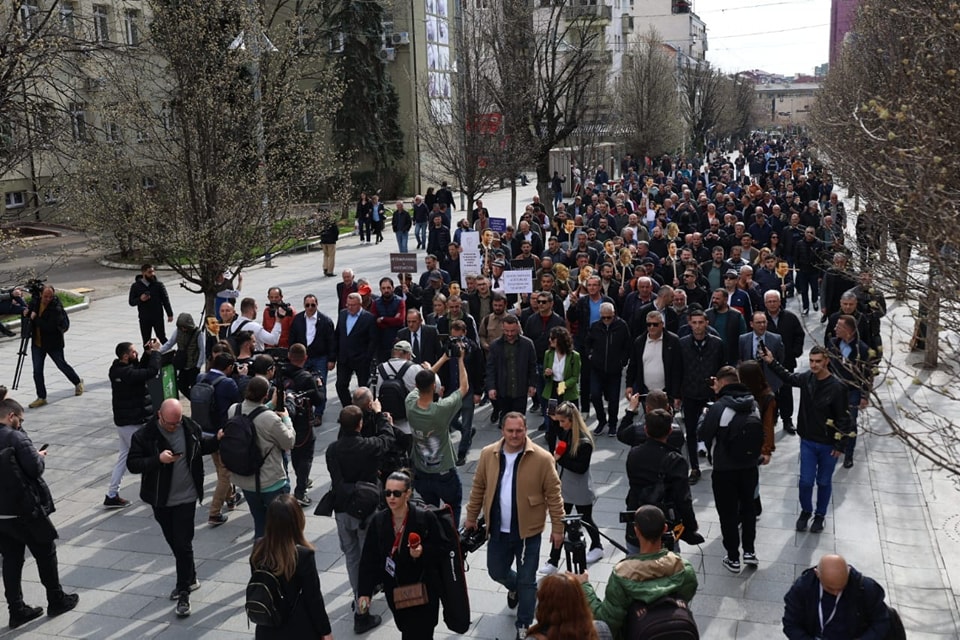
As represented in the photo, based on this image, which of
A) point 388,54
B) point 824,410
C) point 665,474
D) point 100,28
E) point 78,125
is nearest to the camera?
point 665,474

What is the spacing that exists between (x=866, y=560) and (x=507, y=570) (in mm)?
3378

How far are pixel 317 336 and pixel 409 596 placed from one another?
688 cm

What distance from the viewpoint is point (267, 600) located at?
526 cm

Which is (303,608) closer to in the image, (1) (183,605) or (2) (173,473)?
(2) (173,473)

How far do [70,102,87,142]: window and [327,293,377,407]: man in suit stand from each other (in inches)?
188

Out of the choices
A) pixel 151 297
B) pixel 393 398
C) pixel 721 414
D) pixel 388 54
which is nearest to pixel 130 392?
pixel 393 398

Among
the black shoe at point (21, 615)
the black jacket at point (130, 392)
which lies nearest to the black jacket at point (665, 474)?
the black shoe at point (21, 615)

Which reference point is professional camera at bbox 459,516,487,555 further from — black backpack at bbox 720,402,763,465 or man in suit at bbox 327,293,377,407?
man in suit at bbox 327,293,377,407

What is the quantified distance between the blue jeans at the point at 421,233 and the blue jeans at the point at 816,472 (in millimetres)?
22003

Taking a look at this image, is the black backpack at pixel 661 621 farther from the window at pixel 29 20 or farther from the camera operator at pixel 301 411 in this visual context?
the window at pixel 29 20

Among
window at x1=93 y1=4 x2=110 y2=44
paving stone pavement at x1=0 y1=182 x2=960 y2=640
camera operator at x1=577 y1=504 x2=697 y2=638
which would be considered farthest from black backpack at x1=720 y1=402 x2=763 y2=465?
window at x1=93 y1=4 x2=110 y2=44

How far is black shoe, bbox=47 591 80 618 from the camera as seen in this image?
757cm

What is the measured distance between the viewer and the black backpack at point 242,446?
25.0ft

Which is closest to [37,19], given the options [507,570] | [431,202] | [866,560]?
[507,570]
